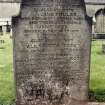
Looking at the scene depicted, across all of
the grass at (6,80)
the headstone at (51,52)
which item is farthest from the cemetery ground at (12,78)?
the headstone at (51,52)

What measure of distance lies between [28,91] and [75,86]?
3.18ft

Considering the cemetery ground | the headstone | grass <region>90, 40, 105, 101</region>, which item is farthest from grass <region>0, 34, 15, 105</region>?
grass <region>90, 40, 105, 101</region>

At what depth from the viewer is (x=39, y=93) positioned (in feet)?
22.5

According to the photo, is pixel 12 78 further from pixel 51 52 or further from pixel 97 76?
pixel 51 52

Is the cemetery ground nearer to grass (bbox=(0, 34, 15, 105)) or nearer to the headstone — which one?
grass (bbox=(0, 34, 15, 105))

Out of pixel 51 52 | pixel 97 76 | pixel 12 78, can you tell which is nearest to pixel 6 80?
pixel 12 78

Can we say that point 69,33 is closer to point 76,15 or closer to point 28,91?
point 76,15

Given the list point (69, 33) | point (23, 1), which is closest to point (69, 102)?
point (69, 33)

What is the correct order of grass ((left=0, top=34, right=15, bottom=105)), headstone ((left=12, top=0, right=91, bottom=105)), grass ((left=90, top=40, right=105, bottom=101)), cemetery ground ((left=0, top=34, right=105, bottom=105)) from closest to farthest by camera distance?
headstone ((left=12, top=0, right=91, bottom=105)), grass ((left=0, top=34, right=15, bottom=105)), cemetery ground ((left=0, top=34, right=105, bottom=105)), grass ((left=90, top=40, right=105, bottom=101))

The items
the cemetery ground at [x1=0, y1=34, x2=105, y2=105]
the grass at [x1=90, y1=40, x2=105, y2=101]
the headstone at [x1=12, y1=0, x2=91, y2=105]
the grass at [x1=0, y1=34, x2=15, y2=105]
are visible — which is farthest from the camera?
the grass at [x1=90, y1=40, x2=105, y2=101]

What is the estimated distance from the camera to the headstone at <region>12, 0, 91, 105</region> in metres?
6.57

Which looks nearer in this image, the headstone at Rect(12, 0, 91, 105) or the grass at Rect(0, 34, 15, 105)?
the headstone at Rect(12, 0, 91, 105)

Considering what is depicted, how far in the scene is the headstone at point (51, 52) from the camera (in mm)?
6566

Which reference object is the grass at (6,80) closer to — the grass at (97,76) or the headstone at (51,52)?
the headstone at (51,52)
